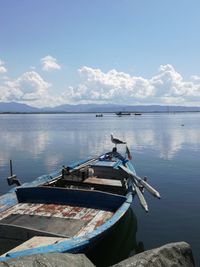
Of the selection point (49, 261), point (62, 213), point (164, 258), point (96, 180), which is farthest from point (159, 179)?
point (49, 261)

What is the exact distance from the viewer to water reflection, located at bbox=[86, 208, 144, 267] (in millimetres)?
14044

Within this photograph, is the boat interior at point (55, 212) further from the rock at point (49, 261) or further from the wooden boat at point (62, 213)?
the rock at point (49, 261)

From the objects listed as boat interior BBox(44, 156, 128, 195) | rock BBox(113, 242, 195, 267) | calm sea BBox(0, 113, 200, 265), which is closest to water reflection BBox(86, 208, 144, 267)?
calm sea BBox(0, 113, 200, 265)

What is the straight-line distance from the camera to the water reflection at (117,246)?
553 inches

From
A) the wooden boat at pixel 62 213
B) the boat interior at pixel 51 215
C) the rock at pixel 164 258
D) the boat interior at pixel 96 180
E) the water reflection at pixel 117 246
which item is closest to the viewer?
the rock at pixel 164 258

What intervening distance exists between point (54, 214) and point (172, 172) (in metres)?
18.9

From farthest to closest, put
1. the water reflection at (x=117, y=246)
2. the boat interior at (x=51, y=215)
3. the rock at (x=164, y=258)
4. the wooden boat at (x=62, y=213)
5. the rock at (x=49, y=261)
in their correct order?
the water reflection at (x=117, y=246) < the boat interior at (x=51, y=215) < the wooden boat at (x=62, y=213) < the rock at (x=164, y=258) < the rock at (x=49, y=261)

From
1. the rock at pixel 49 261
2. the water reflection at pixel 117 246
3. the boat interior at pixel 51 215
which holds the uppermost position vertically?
the rock at pixel 49 261

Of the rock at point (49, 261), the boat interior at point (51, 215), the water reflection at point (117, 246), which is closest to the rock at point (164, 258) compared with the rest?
the rock at point (49, 261)

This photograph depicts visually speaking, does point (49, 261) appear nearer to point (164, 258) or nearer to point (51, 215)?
point (164, 258)

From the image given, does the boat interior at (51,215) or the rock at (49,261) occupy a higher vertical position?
the rock at (49,261)

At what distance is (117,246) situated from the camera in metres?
15.8

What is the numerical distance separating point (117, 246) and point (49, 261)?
8.70m

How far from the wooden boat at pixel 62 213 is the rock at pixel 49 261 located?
5.68ft
